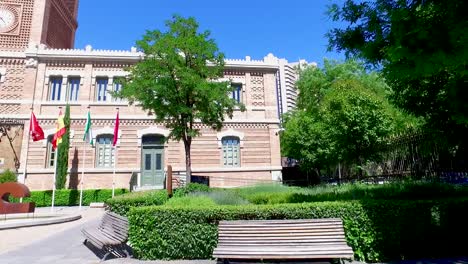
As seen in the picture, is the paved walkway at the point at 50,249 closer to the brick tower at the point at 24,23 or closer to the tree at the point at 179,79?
the tree at the point at 179,79

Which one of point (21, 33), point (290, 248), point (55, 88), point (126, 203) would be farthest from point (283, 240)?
point (21, 33)

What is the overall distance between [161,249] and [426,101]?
7282 mm

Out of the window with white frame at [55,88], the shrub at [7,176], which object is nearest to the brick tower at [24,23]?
the window with white frame at [55,88]

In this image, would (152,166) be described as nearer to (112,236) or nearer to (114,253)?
(112,236)

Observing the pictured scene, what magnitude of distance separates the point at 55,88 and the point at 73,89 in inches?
50.2

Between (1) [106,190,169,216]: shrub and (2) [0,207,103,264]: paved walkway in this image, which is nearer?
(2) [0,207,103,264]: paved walkway

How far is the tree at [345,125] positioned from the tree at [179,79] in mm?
6849

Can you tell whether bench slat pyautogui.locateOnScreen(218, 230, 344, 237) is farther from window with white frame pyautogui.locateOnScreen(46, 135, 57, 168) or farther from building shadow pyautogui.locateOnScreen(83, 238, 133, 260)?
window with white frame pyautogui.locateOnScreen(46, 135, 57, 168)

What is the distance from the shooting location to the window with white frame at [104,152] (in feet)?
75.0

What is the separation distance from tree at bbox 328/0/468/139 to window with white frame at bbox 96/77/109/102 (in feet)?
69.1

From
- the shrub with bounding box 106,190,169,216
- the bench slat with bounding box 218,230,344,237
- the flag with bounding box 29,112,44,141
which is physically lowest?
the bench slat with bounding box 218,230,344,237

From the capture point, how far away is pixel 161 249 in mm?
6988

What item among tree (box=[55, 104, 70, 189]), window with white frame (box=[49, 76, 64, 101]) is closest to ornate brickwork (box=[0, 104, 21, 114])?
window with white frame (box=[49, 76, 64, 101])

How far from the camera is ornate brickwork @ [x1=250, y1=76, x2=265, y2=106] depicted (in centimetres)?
2570
